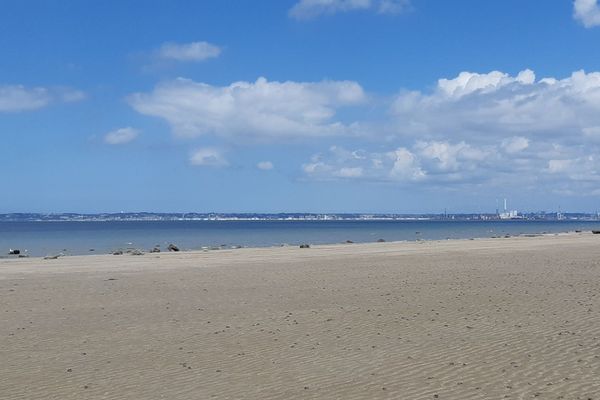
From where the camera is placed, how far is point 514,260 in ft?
105

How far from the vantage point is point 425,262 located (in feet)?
104

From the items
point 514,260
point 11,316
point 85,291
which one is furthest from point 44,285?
point 514,260

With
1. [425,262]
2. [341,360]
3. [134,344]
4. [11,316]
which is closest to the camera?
[341,360]

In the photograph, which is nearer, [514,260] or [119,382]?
[119,382]

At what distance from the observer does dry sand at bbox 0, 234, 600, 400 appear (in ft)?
28.6

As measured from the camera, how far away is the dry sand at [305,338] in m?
8.71

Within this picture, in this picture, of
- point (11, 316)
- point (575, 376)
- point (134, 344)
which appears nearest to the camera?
point (575, 376)

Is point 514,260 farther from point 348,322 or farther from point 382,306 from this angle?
point 348,322

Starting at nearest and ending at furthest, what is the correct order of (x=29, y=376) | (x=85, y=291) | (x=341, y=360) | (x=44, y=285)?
(x=29, y=376), (x=341, y=360), (x=85, y=291), (x=44, y=285)

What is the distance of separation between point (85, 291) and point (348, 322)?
34.1ft

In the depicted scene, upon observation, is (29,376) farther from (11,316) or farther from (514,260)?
(514,260)

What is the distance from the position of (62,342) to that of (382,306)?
25.3ft

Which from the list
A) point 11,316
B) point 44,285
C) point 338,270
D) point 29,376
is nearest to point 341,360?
point 29,376

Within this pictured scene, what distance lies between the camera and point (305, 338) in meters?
12.2
